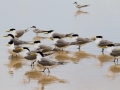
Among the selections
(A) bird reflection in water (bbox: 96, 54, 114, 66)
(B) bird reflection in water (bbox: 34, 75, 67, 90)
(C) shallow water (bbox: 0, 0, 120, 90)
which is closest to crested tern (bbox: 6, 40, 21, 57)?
(C) shallow water (bbox: 0, 0, 120, 90)

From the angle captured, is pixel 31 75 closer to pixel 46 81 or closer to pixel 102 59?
pixel 46 81

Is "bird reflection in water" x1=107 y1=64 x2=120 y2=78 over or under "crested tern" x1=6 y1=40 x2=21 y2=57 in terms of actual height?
under

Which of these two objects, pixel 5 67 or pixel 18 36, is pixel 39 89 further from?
pixel 18 36

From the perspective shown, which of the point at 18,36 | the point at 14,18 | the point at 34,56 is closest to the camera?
the point at 34,56

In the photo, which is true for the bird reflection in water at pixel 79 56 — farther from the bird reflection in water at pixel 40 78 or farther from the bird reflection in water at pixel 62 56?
the bird reflection in water at pixel 40 78

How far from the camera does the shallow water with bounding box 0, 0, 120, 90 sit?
7.64 meters

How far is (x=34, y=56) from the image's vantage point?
898cm

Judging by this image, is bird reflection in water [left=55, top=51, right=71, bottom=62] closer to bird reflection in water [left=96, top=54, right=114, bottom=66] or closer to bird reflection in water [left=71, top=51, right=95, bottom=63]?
bird reflection in water [left=71, top=51, right=95, bottom=63]

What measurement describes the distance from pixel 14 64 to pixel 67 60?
4.94 ft

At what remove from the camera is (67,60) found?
32.5 ft

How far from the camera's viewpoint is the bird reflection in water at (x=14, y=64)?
891 centimetres

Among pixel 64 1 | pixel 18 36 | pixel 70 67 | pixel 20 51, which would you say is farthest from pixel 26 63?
pixel 64 1

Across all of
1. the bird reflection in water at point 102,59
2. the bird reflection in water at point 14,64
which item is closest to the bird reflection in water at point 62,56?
the bird reflection in water at point 102,59

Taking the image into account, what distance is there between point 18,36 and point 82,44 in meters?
2.60
